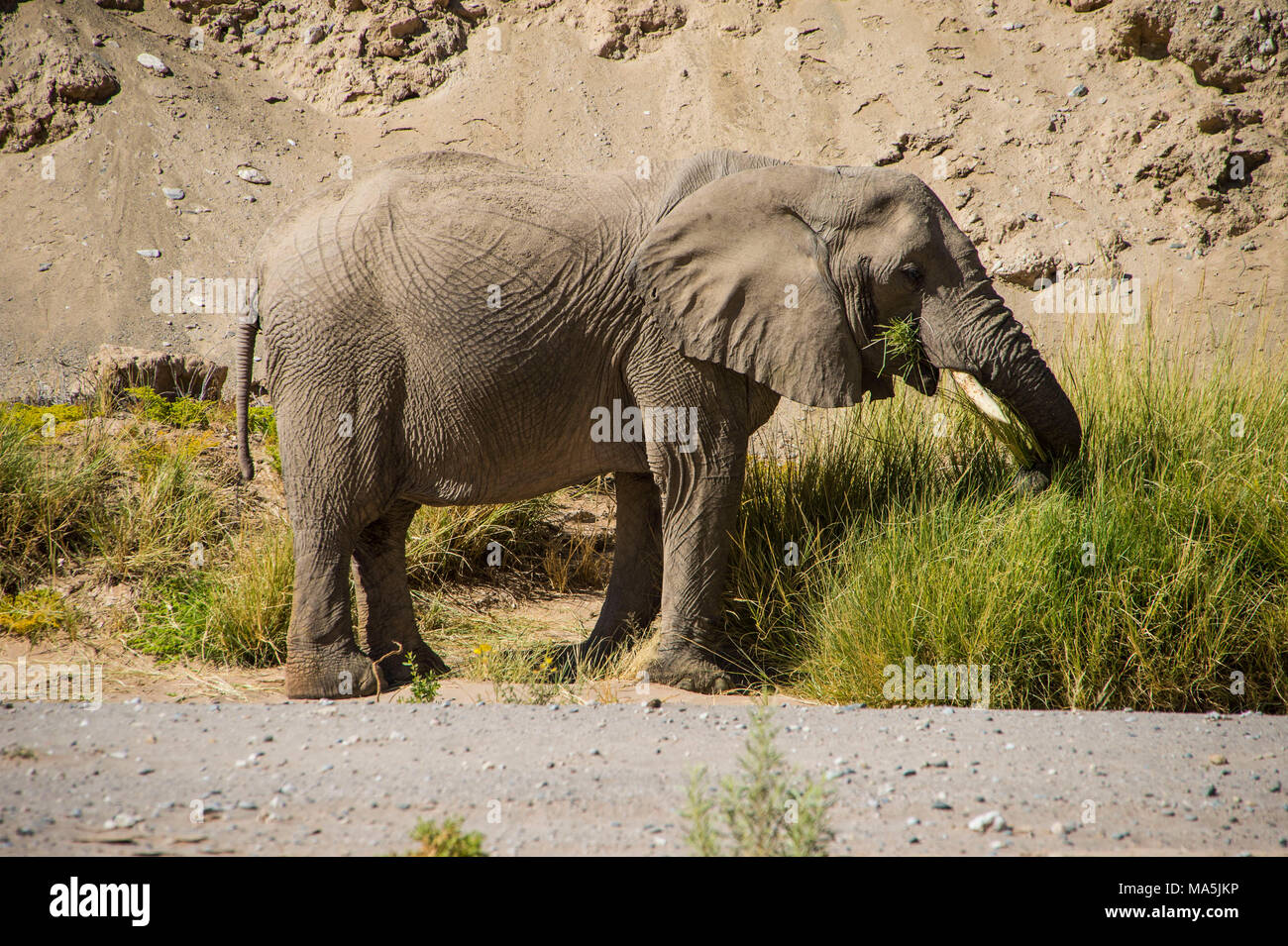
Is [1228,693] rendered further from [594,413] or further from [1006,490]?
[594,413]

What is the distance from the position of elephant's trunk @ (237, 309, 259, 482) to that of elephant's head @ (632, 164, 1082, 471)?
6.73 feet

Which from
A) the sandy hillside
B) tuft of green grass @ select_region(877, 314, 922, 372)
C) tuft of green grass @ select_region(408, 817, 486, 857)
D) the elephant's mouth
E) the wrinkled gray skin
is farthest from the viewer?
the sandy hillside

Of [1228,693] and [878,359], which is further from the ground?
[878,359]

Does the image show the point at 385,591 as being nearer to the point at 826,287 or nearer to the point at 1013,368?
the point at 826,287

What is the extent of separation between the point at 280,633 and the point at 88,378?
466cm

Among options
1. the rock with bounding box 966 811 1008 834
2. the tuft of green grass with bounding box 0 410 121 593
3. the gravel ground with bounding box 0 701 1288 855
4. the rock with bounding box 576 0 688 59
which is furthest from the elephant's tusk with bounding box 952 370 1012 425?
the rock with bounding box 576 0 688 59

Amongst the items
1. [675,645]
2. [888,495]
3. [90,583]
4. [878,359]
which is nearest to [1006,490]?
[888,495]

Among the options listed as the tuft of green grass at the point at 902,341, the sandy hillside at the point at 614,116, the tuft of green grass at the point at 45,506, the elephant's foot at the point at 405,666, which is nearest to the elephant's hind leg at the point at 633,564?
the elephant's foot at the point at 405,666

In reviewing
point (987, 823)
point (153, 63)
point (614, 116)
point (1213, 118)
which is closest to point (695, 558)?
point (987, 823)

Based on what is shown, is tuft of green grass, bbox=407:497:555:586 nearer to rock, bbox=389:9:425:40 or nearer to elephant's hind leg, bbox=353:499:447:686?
elephant's hind leg, bbox=353:499:447:686

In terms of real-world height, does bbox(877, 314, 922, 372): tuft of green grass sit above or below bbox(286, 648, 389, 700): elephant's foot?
above

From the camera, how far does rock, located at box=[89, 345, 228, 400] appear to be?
31.2 feet

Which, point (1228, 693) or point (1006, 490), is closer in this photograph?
point (1228, 693)

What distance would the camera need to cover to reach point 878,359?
555 cm
